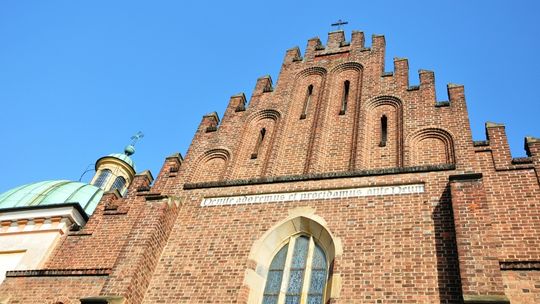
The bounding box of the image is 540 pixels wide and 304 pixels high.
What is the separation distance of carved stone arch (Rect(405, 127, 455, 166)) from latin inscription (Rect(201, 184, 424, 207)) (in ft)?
3.46

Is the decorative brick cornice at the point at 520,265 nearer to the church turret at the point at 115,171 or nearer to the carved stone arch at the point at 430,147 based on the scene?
the carved stone arch at the point at 430,147

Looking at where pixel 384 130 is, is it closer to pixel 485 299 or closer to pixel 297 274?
pixel 297 274

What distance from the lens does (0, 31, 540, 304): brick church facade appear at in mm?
8516

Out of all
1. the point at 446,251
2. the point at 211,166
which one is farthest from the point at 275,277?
→ the point at 211,166

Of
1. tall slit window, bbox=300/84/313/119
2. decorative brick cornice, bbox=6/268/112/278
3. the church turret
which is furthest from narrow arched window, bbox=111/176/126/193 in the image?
decorative brick cornice, bbox=6/268/112/278

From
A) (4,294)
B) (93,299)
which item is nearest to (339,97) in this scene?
(93,299)

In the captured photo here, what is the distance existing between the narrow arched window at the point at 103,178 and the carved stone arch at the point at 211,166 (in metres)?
15.6

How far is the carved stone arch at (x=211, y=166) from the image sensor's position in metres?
13.0

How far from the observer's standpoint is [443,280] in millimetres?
8188

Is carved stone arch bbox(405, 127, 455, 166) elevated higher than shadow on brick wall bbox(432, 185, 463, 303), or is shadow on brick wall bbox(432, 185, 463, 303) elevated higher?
carved stone arch bbox(405, 127, 455, 166)

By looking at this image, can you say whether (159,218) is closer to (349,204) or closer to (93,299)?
(93,299)

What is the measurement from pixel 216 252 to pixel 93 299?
A: 102 inches

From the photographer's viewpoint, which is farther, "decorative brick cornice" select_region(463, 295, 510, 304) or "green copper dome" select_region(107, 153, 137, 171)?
"green copper dome" select_region(107, 153, 137, 171)

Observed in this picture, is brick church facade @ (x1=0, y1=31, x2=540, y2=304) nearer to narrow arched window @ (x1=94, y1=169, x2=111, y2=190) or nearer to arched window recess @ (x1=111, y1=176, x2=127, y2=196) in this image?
narrow arched window @ (x1=94, y1=169, x2=111, y2=190)
